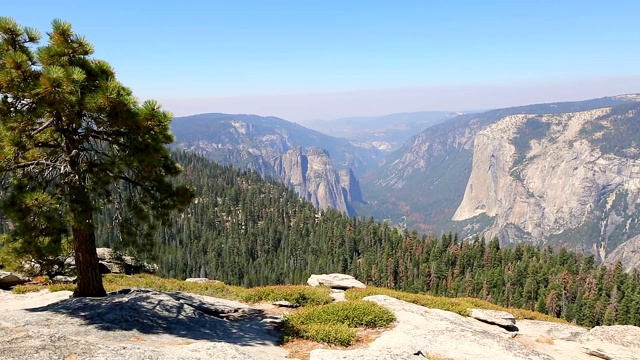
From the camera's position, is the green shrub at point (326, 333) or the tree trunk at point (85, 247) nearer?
the tree trunk at point (85, 247)

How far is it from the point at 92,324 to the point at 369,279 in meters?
159

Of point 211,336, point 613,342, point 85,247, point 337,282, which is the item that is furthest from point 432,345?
point 337,282

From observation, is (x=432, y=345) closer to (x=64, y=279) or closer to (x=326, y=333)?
(x=326, y=333)

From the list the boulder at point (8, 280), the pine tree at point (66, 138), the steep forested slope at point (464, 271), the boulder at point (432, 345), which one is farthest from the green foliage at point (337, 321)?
the steep forested slope at point (464, 271)

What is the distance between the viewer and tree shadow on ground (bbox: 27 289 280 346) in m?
16.4

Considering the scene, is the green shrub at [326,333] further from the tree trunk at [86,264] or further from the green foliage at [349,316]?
the tree trunk at [86,264]

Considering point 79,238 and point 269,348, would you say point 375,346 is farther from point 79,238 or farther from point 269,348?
point 79,238

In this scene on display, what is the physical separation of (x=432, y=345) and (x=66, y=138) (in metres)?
19.2

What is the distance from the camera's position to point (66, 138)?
1727 centimetres

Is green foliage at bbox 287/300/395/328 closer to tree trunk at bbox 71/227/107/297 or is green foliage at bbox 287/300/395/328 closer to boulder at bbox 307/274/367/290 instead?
A: tree trunk at bbox 71/227/107/297

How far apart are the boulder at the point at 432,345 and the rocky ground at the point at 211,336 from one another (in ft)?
0.13

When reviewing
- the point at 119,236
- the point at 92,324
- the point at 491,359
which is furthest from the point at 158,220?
the point at 491,359

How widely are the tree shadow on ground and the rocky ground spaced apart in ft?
0.14

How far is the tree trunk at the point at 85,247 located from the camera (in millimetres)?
16156
